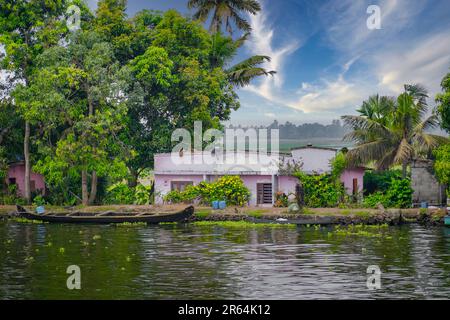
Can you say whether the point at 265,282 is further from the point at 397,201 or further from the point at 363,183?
the point at 363,183

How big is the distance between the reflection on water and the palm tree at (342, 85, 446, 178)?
8.09 m

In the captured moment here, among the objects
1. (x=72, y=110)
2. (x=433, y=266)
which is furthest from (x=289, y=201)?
(x=433, y=266)

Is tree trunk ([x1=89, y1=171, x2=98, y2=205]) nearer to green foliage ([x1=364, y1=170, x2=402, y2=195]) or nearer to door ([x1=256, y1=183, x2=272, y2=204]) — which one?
door ([x1=256, y1=183, x2=272, y2=204])

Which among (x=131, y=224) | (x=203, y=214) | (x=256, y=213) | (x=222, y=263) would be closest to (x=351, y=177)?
(x=256, y=213)

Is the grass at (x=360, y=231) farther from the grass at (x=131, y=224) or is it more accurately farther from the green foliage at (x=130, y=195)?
the green foliage at (x=130, y=195)

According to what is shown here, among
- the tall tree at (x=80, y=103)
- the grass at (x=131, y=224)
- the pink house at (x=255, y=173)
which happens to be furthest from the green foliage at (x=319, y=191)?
the tall tree at (x=80, y=103)

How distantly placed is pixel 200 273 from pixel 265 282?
9.15ft

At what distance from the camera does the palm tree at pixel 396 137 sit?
45.6m

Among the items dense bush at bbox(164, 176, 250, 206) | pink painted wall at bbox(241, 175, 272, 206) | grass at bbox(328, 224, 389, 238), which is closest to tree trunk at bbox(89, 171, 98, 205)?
dense bush at bbox(164, 176, 250, 206)

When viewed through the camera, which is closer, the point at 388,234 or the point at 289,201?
the point at 388,234

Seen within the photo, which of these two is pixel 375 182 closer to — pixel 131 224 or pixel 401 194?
pixel 401 194

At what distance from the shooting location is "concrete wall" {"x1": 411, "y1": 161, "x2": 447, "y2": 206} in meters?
45.6

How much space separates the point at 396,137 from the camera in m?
46.3

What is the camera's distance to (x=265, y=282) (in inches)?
918
